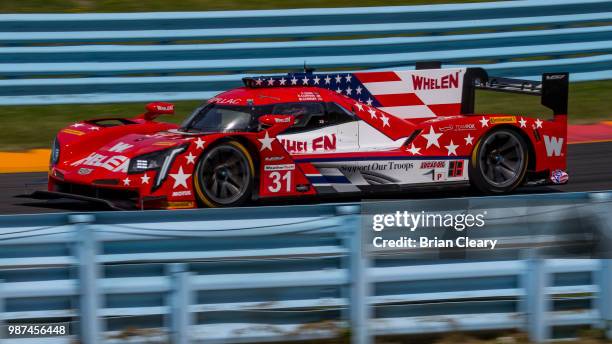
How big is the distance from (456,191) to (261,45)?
4.86 meters

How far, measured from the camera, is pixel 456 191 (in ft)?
33.6

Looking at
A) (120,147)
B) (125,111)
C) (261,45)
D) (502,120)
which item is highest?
(261,45)

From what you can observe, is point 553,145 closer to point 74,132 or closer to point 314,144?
point 314,144

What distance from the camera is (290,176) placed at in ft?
28.9

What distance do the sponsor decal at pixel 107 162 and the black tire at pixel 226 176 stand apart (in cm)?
68

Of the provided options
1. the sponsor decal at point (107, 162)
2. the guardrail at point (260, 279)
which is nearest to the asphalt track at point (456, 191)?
the sponsor decal at point (107, 162)

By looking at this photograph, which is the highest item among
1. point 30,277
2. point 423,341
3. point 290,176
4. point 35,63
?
point 35,63

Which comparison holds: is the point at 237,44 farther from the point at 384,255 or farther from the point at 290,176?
the point at 384,255

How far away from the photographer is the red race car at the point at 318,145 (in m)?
8.42

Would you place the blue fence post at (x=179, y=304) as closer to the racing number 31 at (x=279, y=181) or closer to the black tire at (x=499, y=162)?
the racing number 31 at (x=279, y=181)

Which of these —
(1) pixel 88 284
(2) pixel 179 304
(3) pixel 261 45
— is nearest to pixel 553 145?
(3) pixel 261 45

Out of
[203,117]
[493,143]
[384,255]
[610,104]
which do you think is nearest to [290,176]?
[203,117]

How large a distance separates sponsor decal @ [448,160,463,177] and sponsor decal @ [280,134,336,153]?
1219 millimetres

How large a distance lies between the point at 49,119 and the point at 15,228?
8.41m
